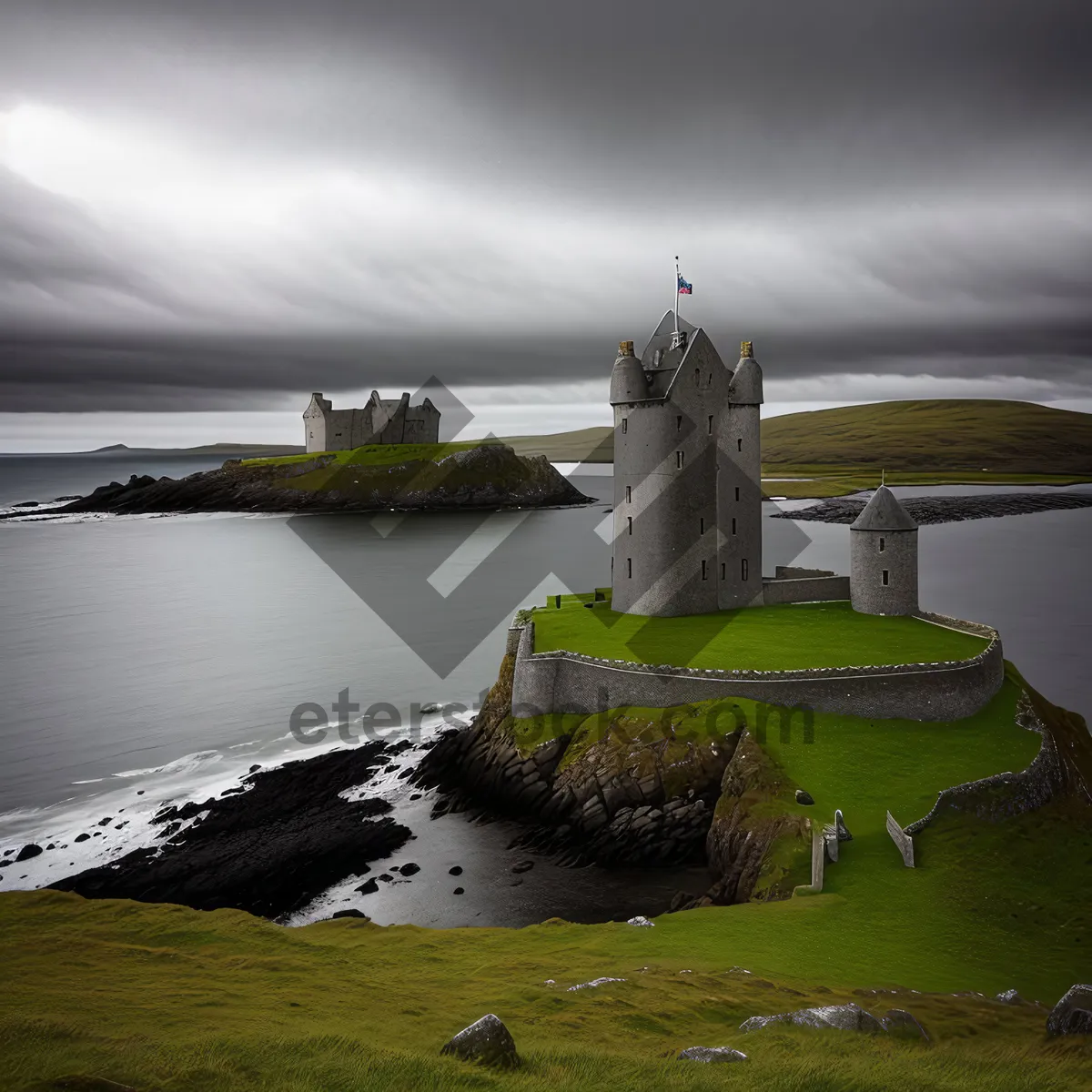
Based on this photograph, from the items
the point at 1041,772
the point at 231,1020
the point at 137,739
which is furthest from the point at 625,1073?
the point at 137,739

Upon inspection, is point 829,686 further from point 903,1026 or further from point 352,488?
point 352,488

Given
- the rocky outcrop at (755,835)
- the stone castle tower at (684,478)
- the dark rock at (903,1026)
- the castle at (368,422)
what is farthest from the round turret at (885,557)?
the castle at (368,422)

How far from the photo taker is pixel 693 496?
4081cm

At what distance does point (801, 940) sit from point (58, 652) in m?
55.8

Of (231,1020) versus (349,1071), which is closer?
(349,1071)

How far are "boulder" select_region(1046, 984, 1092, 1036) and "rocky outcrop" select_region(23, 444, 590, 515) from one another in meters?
146

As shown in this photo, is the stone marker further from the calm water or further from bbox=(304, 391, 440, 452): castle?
bbox=(304, 391, 440, 452): castle

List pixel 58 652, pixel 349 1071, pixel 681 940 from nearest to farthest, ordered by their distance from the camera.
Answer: pixel 349 1071, pixel 681 940, pixel 58 652

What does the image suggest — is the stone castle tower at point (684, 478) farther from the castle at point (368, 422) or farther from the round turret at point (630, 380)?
the castle at point (368, 422)

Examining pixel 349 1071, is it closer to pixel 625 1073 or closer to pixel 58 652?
pixel 625 1073

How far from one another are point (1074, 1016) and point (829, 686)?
633 inches

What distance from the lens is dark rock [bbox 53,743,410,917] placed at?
89.7 feet

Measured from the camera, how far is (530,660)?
34.8 metres

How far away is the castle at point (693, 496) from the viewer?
131 ft
